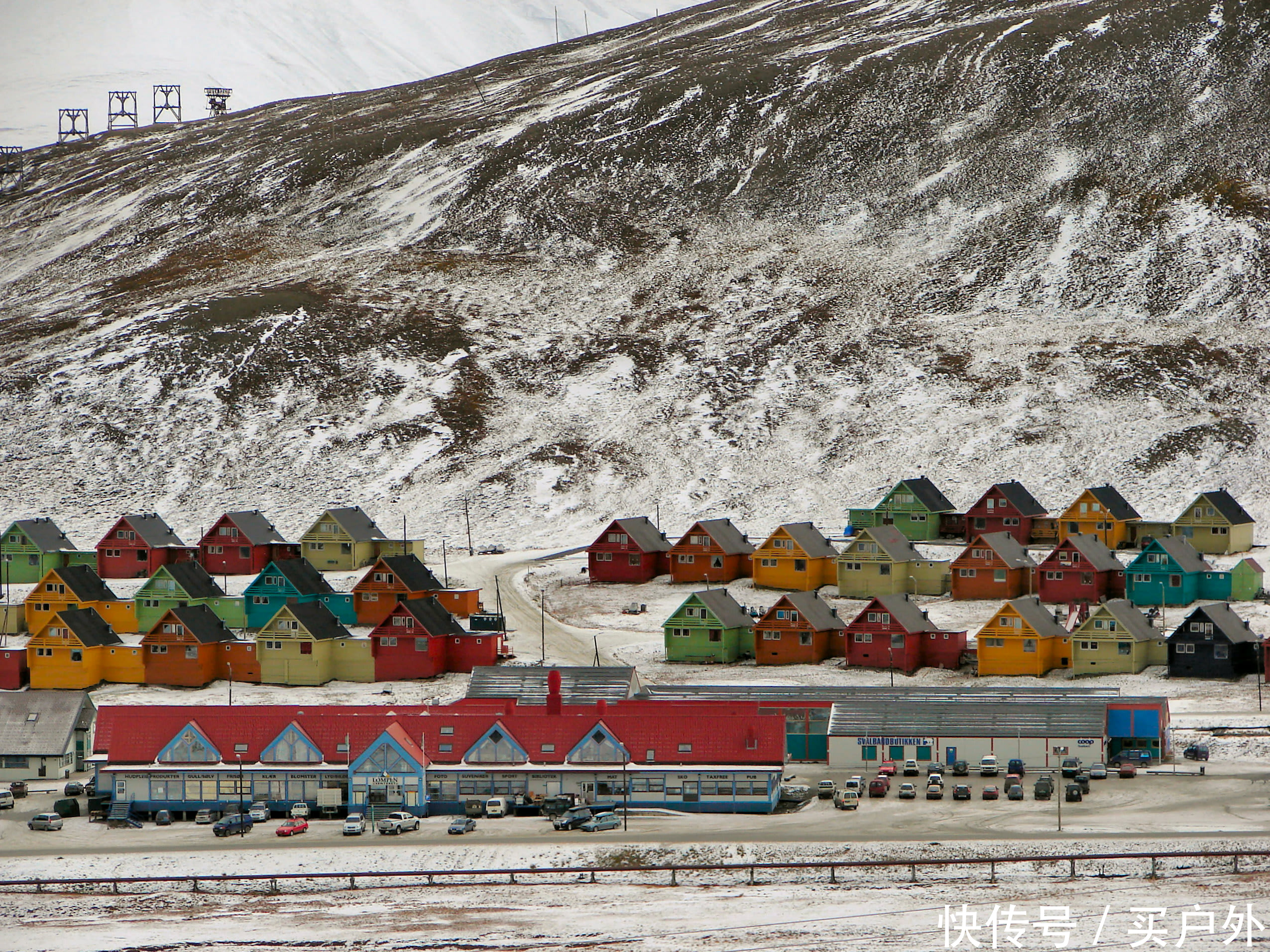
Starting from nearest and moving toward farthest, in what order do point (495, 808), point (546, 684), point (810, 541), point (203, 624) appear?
point (495, 808) < point (546, 684) < point (203, 624) < point (810, 541)

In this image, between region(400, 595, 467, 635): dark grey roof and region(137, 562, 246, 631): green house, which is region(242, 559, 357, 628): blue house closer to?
region(137, 562, 246, 631): green house

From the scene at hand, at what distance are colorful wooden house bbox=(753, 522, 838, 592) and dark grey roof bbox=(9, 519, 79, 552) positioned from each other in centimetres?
4756

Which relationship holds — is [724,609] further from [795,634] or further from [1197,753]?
[1197,753]

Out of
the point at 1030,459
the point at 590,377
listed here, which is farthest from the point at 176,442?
the point at 1030,459

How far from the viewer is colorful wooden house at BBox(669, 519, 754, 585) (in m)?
117

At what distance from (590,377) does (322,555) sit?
61.6 metres

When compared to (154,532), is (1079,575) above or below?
below

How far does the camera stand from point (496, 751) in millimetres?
68062

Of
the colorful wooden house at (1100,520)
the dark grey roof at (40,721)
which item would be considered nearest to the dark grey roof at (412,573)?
the dark grey roof at (40,721)

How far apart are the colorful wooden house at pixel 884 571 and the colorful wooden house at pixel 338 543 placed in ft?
106

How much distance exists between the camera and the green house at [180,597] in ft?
338

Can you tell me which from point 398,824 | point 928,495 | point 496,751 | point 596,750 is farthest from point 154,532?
point 398,824

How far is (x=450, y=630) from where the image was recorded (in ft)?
309

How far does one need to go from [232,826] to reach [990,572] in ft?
184
